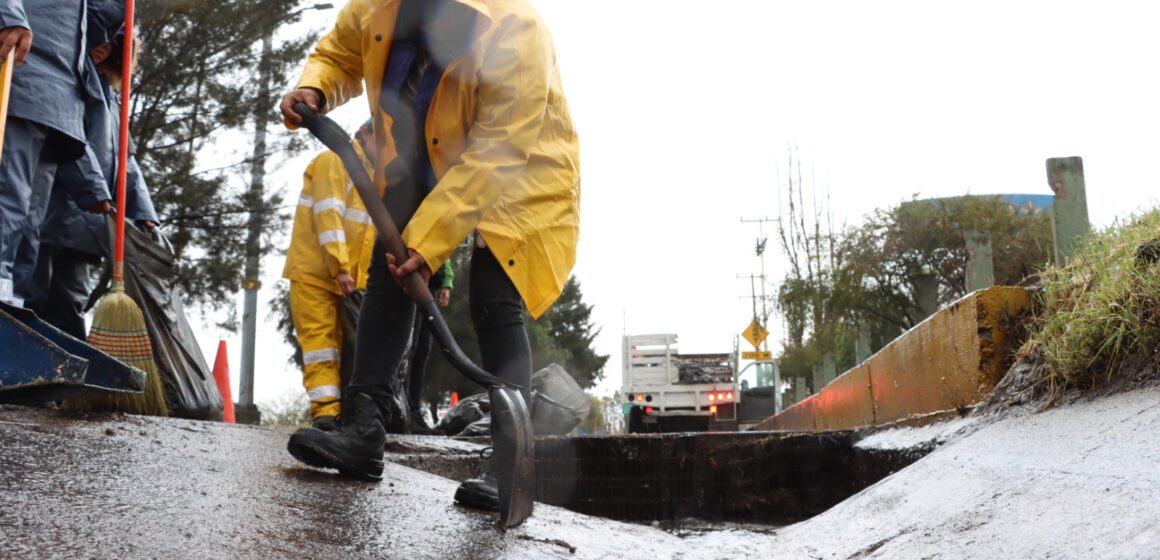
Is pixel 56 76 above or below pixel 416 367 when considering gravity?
above

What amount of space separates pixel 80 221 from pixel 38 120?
0.89 meters

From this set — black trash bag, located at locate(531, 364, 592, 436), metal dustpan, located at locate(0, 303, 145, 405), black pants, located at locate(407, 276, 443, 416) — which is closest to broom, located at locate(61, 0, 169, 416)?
metal dustpan, located at locate(0, 303, 145, 405)

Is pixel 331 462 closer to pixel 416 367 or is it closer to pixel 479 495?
pixel 479 495

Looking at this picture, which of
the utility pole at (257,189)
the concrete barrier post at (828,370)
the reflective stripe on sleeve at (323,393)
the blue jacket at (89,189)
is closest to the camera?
the blue jacket at (89,189)

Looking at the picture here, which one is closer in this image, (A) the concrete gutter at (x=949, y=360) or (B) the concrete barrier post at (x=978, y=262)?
(A) the concrete gutter at (x=949, y=360)

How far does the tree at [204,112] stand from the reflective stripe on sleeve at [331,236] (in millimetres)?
7270

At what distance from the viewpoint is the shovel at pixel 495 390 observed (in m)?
2.57

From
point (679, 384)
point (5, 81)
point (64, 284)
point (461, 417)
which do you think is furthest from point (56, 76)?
point (679, 384)

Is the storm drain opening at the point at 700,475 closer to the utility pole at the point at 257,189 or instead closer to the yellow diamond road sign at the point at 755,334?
the utility pole at the point at 257,189

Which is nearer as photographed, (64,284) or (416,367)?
(64,284)

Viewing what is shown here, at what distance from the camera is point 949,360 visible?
403 centimetres

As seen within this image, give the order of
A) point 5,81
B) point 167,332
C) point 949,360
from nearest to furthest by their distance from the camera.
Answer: point 5,81 → point 949,360 → point 167,332

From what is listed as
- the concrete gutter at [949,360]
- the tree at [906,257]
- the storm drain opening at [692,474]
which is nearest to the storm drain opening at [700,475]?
the storm drain opening at [692,474]

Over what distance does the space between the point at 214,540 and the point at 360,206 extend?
374 centimetres
